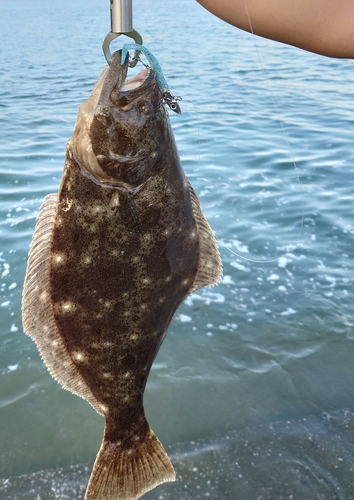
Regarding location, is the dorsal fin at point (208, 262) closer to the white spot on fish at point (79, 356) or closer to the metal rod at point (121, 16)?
the white spot on fish at point (79, 356)

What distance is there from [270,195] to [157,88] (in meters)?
6.81

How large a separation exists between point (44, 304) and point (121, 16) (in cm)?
106

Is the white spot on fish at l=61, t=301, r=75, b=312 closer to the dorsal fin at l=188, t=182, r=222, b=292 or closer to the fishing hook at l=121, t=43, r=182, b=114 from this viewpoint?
the dorsal fin at l=188, t=182, r=222, b=292

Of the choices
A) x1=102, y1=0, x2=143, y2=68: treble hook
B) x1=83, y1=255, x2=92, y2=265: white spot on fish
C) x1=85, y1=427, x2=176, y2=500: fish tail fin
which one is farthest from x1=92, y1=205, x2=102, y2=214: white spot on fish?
x1=85, y1=427, x2=176, y2=500: fish tail fin

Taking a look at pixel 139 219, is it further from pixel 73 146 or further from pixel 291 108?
pixel 291 108

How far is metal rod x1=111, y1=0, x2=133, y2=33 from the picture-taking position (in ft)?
5.20

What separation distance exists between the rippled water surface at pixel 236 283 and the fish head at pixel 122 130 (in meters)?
0.48

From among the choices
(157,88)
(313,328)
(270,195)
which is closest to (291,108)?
(270,195)

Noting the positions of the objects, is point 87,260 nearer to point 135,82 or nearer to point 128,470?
point 135,82

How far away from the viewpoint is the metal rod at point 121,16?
62.4 inches

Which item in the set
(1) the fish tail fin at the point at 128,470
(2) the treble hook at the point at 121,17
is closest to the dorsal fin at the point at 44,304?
(1) the fish tail fin at the point at 128,470

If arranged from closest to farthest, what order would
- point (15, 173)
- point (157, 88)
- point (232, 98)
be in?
1. point (157, 88)
2. point (15, 173)
3. point (232, 98)

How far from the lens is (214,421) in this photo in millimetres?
4395

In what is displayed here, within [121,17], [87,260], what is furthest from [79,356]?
[121,17]
